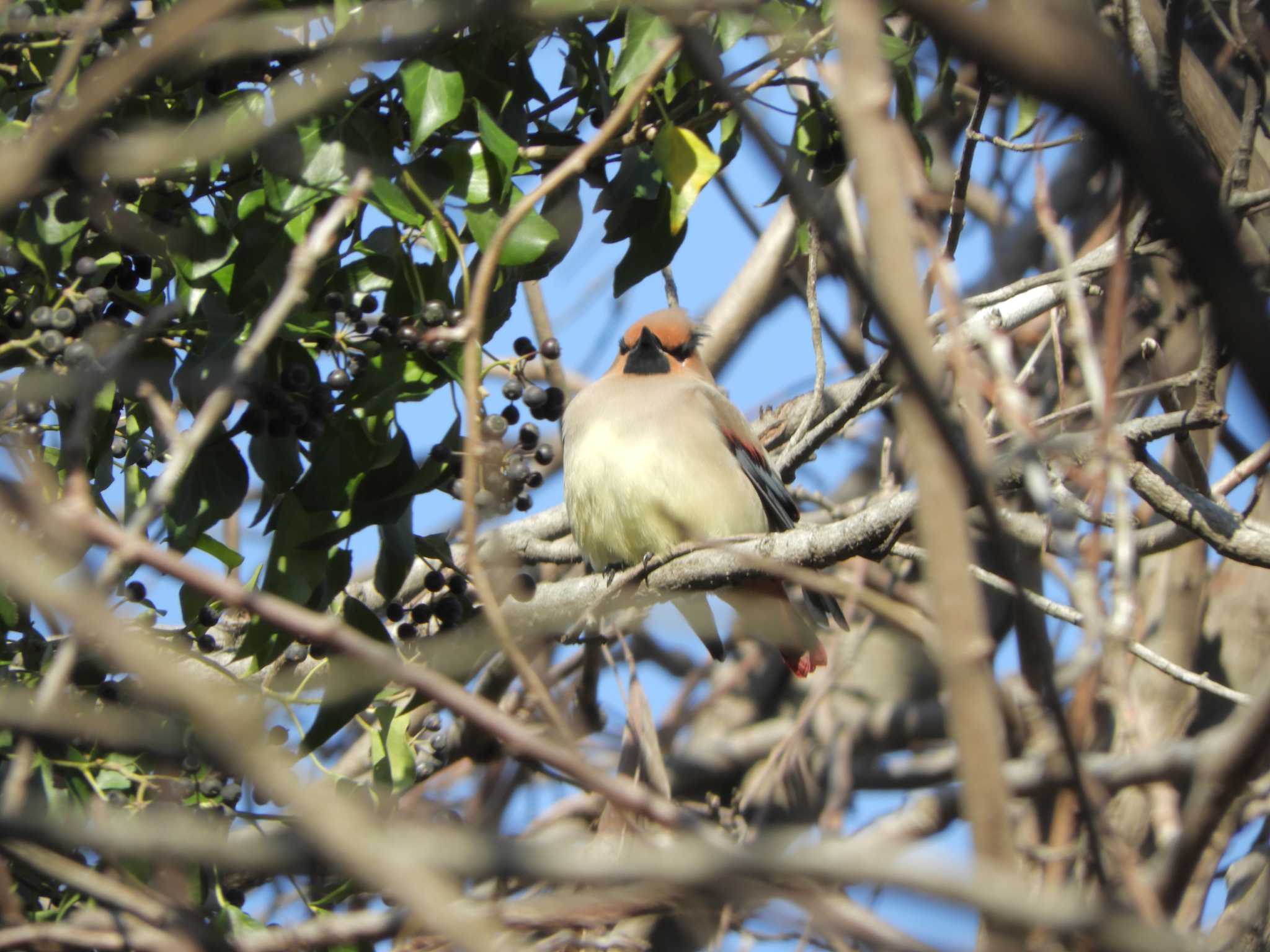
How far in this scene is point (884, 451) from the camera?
4102mm

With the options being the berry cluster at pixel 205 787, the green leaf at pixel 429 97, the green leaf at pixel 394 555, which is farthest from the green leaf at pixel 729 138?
the berry cluster at pixel 205 787

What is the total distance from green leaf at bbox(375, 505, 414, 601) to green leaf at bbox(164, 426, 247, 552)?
30 centimetres

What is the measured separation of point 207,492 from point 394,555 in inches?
15.7

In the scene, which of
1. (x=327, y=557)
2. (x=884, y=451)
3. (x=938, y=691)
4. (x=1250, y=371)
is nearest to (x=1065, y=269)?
(x=1250, y=371)

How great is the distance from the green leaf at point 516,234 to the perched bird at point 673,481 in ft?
5.59

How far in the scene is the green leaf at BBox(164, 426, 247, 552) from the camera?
267cm

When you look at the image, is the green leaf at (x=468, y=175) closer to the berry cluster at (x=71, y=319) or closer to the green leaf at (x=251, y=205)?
the green leaf at (x=251, y=205)

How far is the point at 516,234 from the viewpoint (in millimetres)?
2607

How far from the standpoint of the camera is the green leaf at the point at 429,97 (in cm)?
252

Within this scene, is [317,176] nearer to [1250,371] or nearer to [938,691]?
[1250,371]

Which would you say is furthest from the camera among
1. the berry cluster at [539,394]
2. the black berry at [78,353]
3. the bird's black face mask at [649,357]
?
the bird's black face mask at [649,357]

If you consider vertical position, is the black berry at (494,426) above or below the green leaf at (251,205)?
below

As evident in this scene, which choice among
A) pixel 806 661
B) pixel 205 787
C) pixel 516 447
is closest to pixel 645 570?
pixel 516 447

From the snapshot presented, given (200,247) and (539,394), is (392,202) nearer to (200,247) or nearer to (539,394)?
(200,247)
